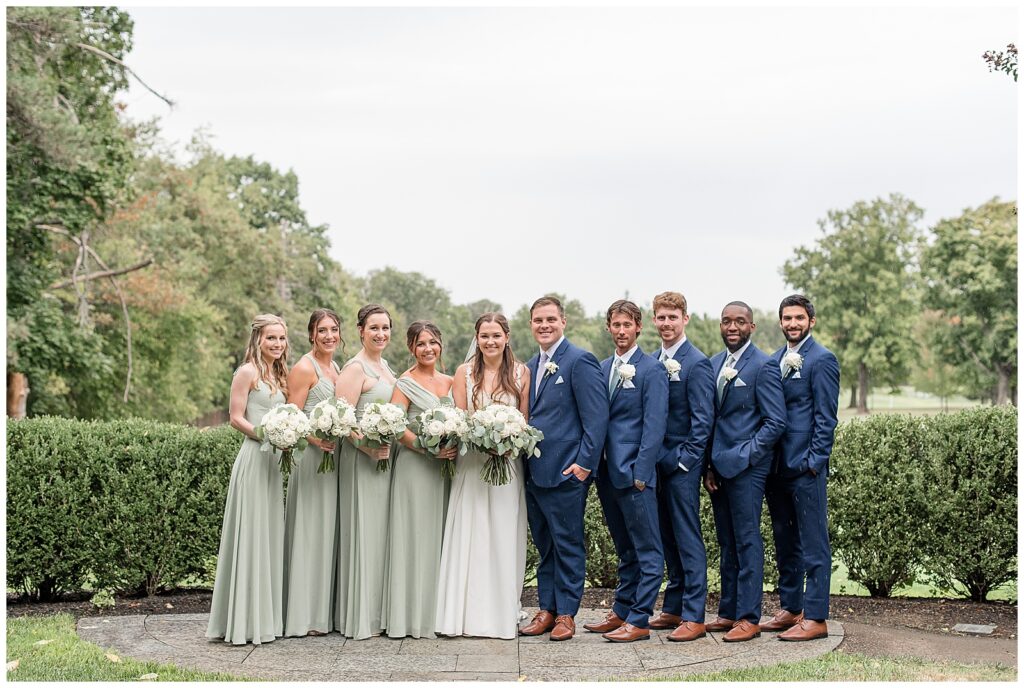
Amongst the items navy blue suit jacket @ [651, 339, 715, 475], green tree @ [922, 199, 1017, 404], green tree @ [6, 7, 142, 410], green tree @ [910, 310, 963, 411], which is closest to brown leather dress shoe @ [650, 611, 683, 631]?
navy blue suit jacket @ [651, 339, 715, 475]

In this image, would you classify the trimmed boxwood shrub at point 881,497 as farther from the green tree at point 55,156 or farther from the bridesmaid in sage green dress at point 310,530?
the green tree at point 55,156

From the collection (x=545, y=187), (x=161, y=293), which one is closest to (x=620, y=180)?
(x=545, y=187)

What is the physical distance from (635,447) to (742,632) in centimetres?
147

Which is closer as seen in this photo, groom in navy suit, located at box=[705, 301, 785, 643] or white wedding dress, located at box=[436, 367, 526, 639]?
groom in navy suit, located at box=[705, 301, 785, 643]

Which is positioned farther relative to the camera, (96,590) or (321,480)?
(96,590)

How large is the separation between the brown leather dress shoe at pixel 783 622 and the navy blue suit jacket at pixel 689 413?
1278mm

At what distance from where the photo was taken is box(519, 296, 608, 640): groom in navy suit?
7102 mm

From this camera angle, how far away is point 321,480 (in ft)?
24.3

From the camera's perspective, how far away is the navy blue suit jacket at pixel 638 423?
704 cm

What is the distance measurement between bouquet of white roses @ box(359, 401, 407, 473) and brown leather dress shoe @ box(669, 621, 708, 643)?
2338mm

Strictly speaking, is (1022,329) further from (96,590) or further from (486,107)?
(486,107)

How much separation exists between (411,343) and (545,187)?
56371 millimetres

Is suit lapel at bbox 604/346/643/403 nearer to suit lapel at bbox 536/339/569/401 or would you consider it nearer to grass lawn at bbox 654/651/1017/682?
suit lapel at bbox 536/339/569/401

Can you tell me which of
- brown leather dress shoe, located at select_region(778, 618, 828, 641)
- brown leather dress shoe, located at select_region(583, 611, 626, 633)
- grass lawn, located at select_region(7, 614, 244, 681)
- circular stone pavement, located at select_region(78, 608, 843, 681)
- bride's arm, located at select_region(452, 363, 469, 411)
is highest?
bride's arm, located at select_region(452, 363, 469, 411)
